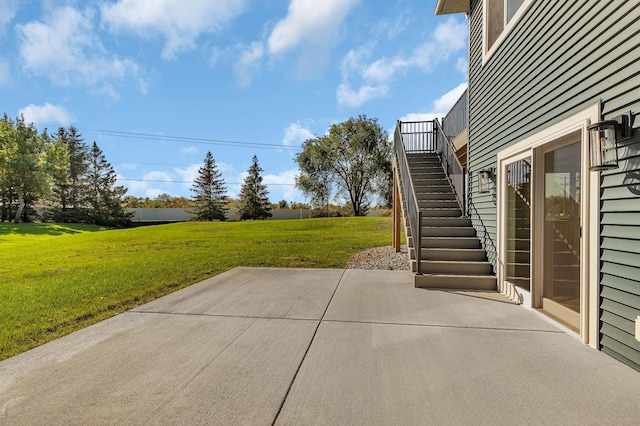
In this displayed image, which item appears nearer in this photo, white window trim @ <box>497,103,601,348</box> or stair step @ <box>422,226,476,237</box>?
white window trim @ <box>497,103,601,348</box>

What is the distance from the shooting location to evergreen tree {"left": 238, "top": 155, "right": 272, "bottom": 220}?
30.1 m

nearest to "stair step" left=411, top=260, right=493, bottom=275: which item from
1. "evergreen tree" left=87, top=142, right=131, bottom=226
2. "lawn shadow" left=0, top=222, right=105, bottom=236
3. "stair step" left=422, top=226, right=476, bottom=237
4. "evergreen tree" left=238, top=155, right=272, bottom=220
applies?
"stair step" left=422, top=226, right=476, bottom=237

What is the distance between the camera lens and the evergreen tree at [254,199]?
98.9 ft

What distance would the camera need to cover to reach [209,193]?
33125mm

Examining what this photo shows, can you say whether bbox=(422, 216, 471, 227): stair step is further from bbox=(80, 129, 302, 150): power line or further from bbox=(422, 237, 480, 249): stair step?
bbox=(80, 129, 302, 150): power line

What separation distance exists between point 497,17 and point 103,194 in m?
32.7

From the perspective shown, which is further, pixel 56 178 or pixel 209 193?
pixel 209 193

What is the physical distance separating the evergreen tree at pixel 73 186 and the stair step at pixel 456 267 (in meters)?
32.7

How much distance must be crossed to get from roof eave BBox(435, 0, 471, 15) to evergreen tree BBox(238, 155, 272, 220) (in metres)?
25.4

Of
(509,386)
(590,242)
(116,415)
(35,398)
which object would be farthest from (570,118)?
(35,398)

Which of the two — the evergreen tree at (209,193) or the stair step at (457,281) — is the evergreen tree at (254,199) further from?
the stair step at (457,281)

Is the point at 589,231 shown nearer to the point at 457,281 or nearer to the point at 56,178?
the point at 457,281

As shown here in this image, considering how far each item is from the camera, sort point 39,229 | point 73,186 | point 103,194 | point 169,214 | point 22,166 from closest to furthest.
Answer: point 39,229 < point 22,166 < point 103,194 < point 73,186 < point 169,214

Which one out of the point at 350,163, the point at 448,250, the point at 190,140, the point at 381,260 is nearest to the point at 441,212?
the point at 448,250
